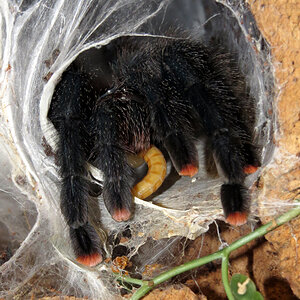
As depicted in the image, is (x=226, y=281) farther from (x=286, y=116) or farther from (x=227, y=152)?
(x=286, y=116)

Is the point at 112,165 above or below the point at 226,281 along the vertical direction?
above

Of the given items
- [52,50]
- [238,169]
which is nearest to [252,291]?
[238,169]

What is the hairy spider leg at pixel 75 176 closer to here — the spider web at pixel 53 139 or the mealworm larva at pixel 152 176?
the spider web at pixel 53 139

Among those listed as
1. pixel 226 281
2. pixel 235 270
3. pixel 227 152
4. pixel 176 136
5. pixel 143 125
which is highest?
pixel 143 125

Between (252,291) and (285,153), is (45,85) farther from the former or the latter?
(252,291)

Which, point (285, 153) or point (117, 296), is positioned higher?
point (285, 153)


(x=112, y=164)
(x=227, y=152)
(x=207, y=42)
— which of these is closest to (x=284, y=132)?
(x=227, y=152)
